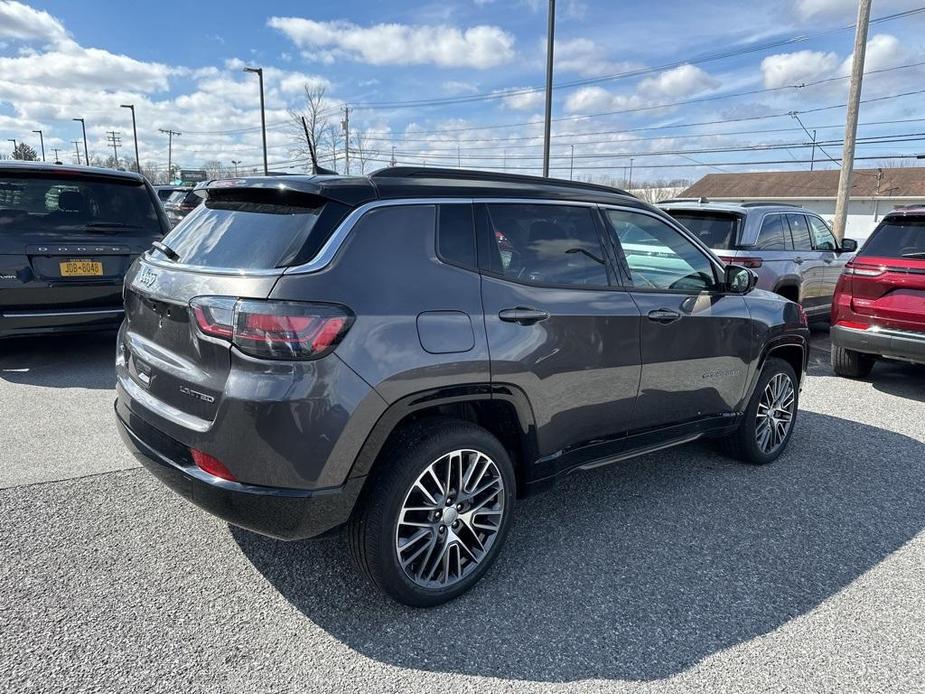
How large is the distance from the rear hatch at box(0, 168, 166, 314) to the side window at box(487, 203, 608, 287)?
15.2 feet

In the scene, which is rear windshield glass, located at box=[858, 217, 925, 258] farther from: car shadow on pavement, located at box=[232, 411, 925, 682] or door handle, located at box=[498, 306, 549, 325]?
door handle, located at box=[498, 306, 549, 325]

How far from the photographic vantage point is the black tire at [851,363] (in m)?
6.91

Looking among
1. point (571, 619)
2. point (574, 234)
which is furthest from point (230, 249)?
point (571, 619)

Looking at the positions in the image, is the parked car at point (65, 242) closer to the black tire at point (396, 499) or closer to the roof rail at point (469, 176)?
the roof rail at point (469, 176)

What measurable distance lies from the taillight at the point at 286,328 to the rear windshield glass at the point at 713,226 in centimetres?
614

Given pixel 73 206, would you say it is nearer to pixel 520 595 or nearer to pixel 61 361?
pixel 61 361

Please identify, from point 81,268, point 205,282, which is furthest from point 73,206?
point 205,282

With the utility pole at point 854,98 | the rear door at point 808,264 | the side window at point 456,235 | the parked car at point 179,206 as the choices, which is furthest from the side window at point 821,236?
the parked car at point 179,206

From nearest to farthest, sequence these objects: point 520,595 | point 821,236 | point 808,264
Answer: point 520,595
point 808,264
point 821,236

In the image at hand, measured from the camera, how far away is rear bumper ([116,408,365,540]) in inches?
95.3

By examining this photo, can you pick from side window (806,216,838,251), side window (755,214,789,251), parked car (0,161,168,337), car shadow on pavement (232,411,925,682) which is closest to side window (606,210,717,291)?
car shadow on pavement (232,411,925,682)

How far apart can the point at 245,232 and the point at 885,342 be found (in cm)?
605

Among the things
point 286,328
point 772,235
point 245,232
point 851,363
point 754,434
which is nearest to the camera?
point 286,328

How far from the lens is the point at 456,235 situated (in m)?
2.84
